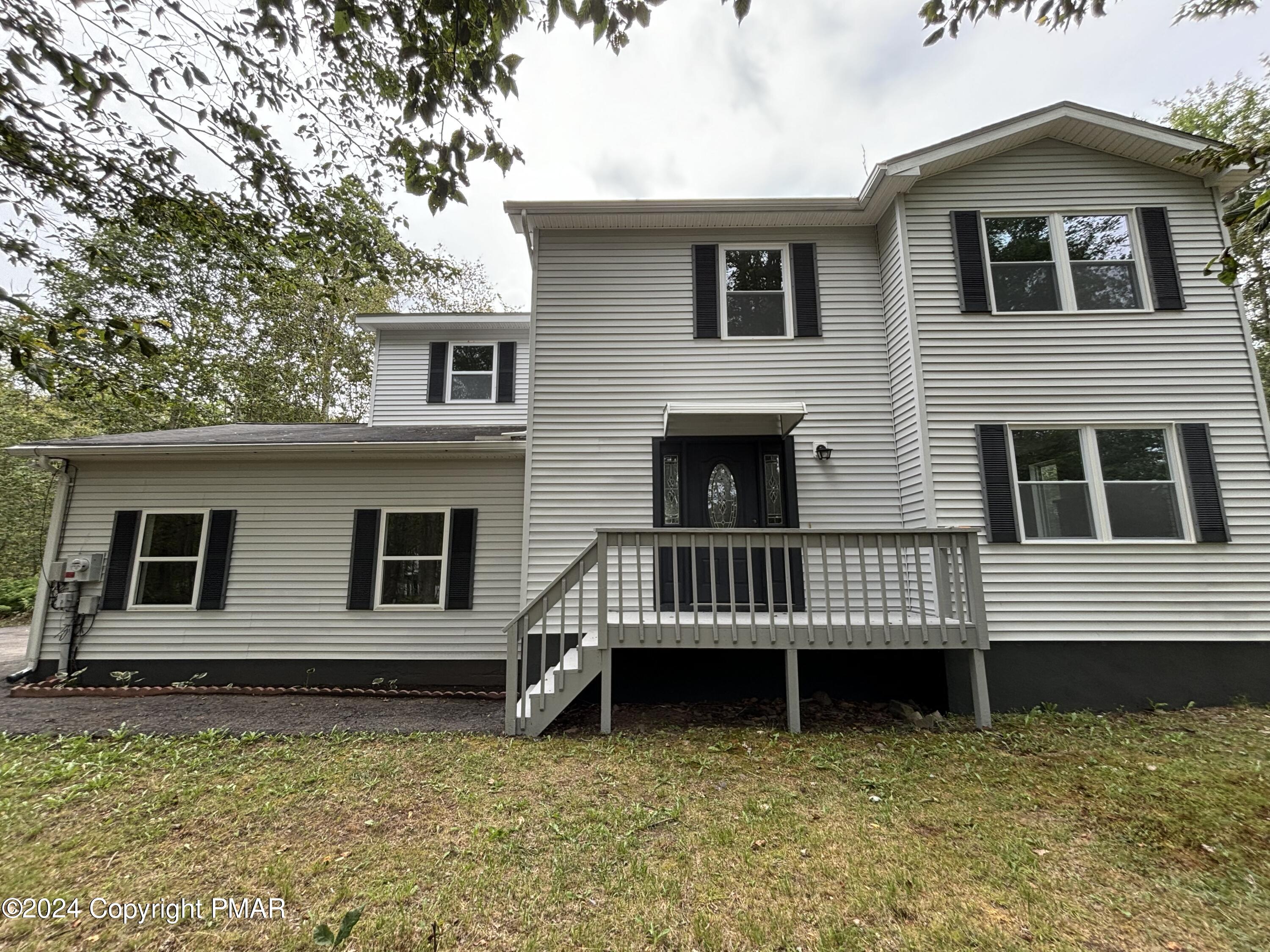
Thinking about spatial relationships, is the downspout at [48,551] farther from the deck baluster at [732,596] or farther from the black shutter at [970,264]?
the black shutter at [970,264]

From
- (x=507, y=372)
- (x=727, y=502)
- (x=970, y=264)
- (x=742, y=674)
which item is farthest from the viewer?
(x=507, y=372)

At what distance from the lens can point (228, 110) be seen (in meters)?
4.31

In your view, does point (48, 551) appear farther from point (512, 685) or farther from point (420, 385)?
point (512, 685)

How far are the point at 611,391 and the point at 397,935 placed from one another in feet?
18.5

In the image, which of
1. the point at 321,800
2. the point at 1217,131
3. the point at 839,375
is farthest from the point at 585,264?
the point at 1217,131

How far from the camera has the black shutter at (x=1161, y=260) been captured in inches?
245

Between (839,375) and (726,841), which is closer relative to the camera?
(726,841)

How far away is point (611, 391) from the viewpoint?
22.8 ft

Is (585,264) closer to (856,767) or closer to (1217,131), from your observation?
(856,767)

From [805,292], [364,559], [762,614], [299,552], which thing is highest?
[805,292]

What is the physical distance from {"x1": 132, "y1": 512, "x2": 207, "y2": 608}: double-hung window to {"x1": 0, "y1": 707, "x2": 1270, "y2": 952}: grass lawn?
278 centimetres

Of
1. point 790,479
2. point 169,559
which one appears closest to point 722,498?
point 790,479

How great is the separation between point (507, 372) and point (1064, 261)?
29.4 feet
